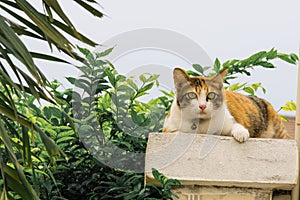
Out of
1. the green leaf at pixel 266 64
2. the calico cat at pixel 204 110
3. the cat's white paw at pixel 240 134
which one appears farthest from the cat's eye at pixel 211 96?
the green leaf at pixel 266 64

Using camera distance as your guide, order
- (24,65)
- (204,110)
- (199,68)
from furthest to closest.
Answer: (199,68) → (204,110) → (24,65)

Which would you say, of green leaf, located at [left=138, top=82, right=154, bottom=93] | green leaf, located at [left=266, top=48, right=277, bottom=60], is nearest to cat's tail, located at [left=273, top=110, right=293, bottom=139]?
green leaf, located at [left=266, top=48, right=277, bottom=60]

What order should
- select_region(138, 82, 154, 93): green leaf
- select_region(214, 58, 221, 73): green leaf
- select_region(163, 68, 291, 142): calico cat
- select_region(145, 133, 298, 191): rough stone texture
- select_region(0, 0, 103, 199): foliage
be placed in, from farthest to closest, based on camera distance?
select_region(214, 58, 221, 73): green leaf
select_region(138, 82, 154, 93): green leaf
select_region(163, 68, 291, 142): calico cat
select_region(145, 133, 298, 191): rough stone texture
select_region(0, 0, 103, 199): foliage

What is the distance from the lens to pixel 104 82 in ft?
7.34

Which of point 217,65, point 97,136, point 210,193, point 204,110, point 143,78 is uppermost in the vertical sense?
point 217,65

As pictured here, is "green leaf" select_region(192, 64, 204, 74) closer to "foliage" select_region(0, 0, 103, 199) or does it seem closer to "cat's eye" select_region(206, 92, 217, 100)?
"cat's eye" select_region(206, 92, 217, 100)

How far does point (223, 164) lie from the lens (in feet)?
6.52

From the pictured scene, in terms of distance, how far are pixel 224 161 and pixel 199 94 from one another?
0.26 m

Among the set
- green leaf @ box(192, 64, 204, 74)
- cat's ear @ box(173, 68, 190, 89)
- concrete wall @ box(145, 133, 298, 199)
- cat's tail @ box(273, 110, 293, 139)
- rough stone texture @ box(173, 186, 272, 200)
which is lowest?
rough stone texture @ box(173, 186, 272, 200)

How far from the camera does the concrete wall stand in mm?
1976

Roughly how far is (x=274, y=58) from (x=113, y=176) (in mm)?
744

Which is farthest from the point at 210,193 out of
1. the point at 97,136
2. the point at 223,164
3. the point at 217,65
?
the point at 217,65

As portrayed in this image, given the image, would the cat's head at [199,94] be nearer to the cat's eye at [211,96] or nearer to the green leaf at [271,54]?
the cat's eye at [211,96]

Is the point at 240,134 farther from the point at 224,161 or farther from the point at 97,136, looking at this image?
the point at 97,136
